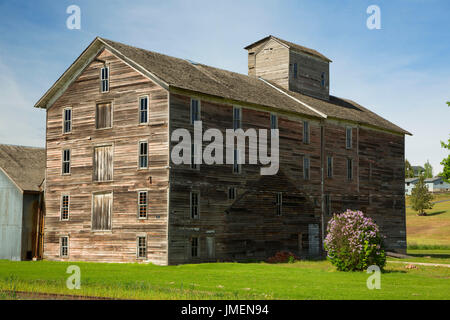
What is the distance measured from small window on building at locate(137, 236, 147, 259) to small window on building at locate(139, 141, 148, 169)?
4264mm

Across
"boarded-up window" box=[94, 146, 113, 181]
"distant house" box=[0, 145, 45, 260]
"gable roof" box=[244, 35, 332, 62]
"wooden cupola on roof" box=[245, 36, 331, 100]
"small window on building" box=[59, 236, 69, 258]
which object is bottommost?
"small window on building" box=[59, 236, 69, 258]

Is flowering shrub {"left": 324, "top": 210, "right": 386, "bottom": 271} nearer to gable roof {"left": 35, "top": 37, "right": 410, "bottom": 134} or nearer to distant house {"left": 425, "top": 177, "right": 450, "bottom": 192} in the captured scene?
gable roof {"left": 35, "top": 37, "right": 410, "bottom": 134}

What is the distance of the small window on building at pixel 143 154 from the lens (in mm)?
38312

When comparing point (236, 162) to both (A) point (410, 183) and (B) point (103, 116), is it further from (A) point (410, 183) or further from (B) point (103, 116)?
(A) point (410, 183)

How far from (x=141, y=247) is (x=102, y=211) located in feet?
12.9

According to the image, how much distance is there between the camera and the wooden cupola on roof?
178 feet

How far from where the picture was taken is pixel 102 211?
3988cm

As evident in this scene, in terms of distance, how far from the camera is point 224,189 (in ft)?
133

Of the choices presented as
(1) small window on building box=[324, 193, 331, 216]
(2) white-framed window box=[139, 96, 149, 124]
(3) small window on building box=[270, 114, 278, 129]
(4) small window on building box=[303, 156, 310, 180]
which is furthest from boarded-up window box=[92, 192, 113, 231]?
(1) small window on building box=[324, 193, 331, 216]

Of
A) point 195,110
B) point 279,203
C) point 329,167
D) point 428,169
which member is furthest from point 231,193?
point 428,169

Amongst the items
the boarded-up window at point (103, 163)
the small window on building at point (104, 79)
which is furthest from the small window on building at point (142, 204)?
the small window on building at point (104, 79)

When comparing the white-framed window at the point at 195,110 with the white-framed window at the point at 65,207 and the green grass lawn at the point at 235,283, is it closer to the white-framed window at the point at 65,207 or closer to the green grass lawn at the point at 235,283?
the green grass lawn at the point at 235,283
